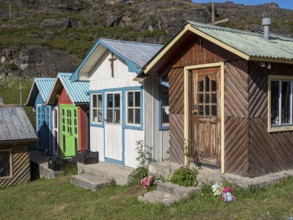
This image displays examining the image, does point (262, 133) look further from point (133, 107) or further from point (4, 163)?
point (4, 163)

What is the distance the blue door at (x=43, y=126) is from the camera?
1650 centimetres

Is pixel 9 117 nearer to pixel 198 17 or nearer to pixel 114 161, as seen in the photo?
pixel 114 161

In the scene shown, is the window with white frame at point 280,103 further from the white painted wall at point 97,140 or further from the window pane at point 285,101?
the white painted wall at point 97,140

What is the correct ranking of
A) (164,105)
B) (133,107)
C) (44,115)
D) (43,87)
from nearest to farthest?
(164,105) → (133,107) → (43,87) → (44,115)

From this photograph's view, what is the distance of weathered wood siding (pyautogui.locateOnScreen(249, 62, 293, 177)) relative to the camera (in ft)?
24.3

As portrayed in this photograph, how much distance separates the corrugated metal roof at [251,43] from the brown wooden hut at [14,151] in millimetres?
7729

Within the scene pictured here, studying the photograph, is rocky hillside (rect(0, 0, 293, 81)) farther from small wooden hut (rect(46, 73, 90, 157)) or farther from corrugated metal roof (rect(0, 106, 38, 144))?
corrugated metal roof (rect(0, 106, 38, 144))

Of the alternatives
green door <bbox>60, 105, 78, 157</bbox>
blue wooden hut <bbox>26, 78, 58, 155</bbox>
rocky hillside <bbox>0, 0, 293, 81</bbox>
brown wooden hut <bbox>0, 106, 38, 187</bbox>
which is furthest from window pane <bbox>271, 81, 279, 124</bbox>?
rocky hillside <bbox>0, 0, 293, 81</bbox>

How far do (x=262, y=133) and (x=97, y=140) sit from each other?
243 inches

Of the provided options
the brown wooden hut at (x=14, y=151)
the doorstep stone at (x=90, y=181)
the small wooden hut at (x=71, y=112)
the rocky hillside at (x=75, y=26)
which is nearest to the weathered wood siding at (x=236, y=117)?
the doorstep stone at (x=90, y=181)

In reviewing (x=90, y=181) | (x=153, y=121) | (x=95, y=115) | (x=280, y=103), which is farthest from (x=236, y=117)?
(x=95, y=115)

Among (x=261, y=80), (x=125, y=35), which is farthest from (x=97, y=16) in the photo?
(x=261, y=80)

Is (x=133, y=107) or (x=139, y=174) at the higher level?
(x=133, y=107)

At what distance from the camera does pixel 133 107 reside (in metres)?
10.5
